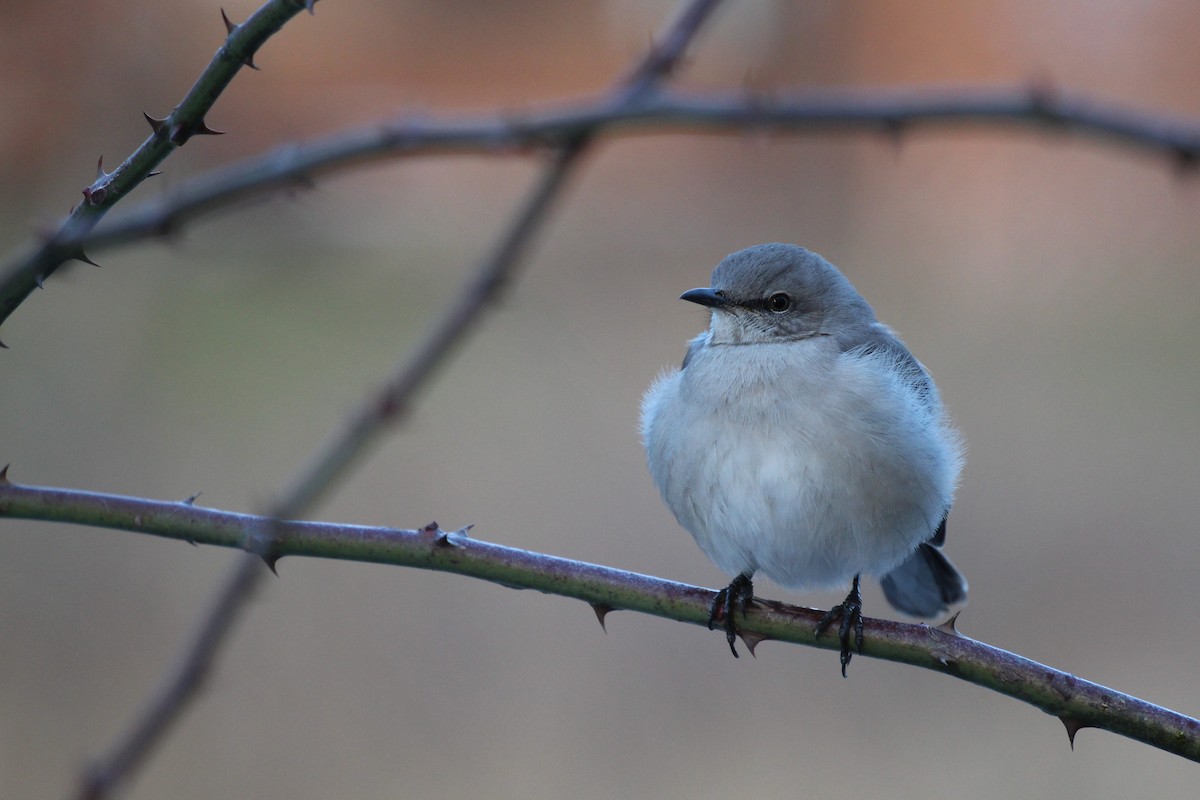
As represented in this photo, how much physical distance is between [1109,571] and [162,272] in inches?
303

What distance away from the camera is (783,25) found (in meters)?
9.77

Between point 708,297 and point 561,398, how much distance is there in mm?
5347

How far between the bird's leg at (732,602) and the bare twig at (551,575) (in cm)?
10

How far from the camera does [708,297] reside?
4.10m

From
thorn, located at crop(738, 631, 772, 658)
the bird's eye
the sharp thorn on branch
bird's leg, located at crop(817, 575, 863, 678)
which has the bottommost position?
the sharp thorn on branch

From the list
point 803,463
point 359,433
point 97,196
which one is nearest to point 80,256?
point 97,196

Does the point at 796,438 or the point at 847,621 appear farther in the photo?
the point at 796,438

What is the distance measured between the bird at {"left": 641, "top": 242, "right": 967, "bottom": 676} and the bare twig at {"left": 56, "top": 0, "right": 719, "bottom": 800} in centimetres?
135

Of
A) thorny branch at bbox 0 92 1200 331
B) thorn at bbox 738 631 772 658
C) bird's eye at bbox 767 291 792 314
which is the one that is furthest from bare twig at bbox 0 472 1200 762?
bird's eye at bbox 767 291 792 314

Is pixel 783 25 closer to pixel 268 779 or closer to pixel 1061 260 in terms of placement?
pixel 1061 260

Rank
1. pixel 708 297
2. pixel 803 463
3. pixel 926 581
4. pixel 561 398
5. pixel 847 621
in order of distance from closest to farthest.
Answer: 1. pixel 847 621
2. pixel 803 463
3. pixel 708 297
4. pixel 926 581
5. pixel 561 398

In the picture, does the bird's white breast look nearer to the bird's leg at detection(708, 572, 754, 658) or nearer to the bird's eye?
the bird's leg at detection(708, 572, 754, 658)

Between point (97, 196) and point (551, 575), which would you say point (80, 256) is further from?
point (551, 575)

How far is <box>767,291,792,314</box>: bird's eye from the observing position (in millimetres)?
4219
